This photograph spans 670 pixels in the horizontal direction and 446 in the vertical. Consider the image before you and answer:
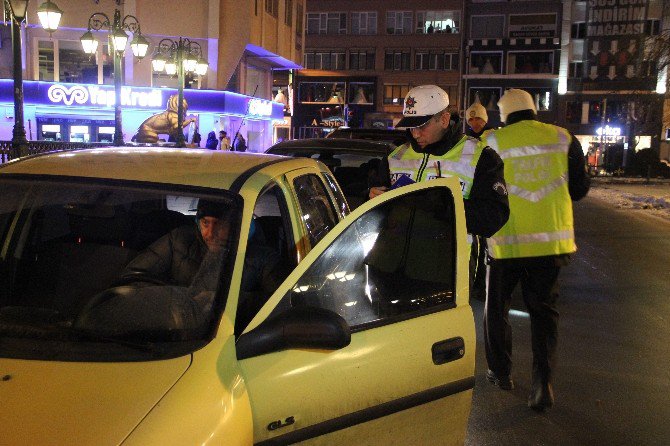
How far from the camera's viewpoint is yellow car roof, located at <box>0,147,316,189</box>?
10.5 ft

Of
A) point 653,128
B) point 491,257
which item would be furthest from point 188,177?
point 653,128

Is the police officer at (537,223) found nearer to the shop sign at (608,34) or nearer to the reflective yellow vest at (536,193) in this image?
the reflective yellow vest at (536,193)

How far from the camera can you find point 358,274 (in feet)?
9.89

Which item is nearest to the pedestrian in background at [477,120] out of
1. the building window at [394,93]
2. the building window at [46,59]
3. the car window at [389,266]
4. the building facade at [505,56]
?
the car window at [389,266]

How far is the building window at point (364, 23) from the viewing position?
67625mm

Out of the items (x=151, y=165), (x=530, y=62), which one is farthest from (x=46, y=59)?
(x=530, y=62)

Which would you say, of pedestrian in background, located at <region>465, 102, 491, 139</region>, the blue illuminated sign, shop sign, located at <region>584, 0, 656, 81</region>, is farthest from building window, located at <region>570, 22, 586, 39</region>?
pedestrian in background, located at <region>465, 102, 491, 139</region>

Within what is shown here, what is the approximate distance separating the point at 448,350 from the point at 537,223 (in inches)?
89.1

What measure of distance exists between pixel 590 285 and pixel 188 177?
778 cm

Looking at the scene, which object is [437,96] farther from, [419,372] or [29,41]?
[29,41]

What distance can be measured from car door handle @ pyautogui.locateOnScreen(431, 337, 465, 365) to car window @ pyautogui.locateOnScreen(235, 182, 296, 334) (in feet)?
2.53

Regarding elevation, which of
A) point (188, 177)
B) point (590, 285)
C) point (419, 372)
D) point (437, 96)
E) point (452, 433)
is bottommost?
point (590, 285)

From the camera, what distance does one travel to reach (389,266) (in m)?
3.23

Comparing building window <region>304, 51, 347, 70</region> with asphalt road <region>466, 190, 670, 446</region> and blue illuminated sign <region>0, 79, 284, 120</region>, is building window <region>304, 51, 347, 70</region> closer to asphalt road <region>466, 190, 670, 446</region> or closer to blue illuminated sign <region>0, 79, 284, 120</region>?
blue illuminated sign <region>0, 79, 284, 120</region>
